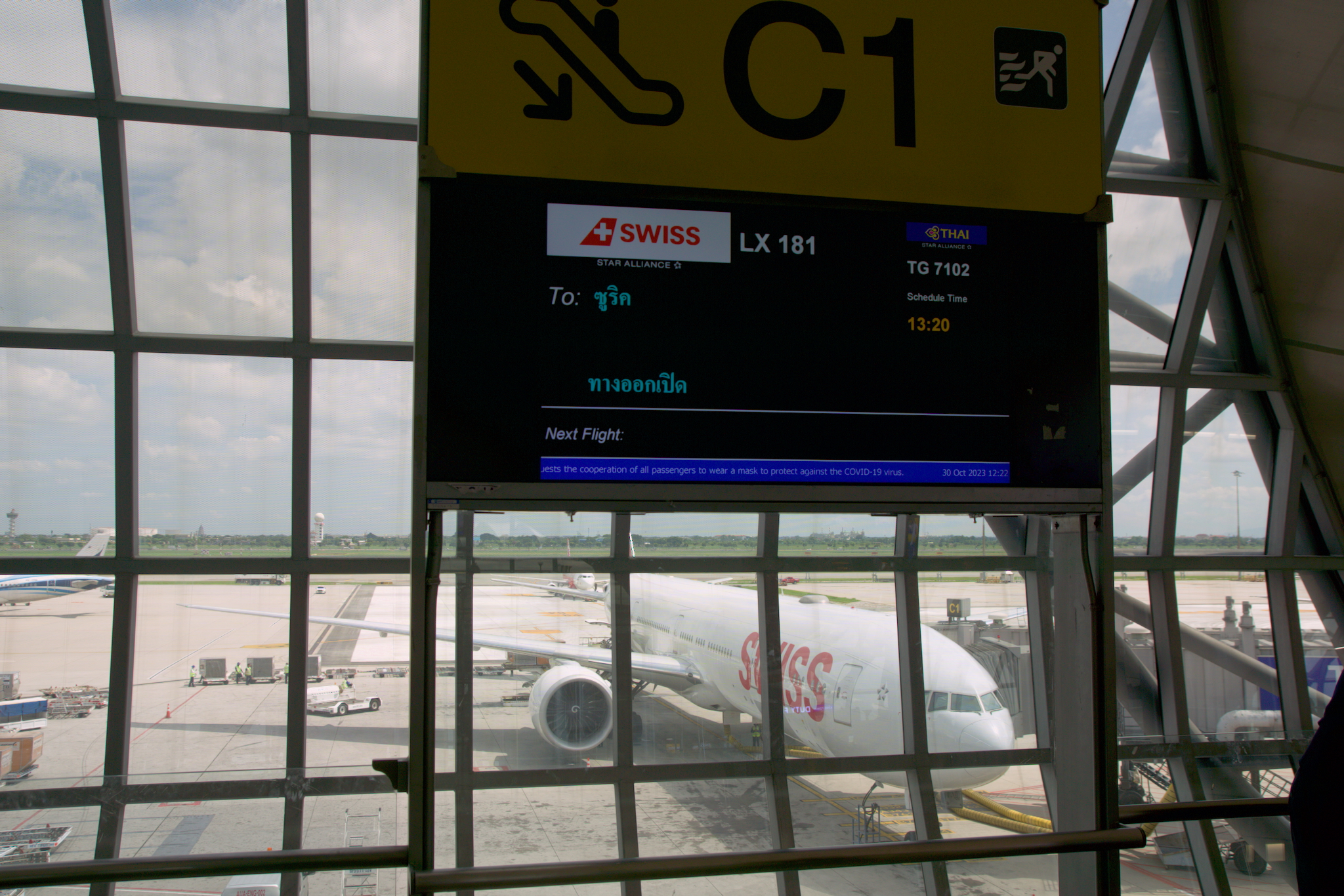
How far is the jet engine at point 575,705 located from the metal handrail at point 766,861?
2.14 meters

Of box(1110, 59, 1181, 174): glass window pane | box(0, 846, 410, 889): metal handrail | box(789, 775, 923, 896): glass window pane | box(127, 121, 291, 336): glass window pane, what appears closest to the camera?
box(0, 846, 410, 889): metal handrail

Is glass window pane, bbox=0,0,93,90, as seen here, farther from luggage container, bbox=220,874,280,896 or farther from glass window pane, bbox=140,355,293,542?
luggage container, bbox=220,874,280,896

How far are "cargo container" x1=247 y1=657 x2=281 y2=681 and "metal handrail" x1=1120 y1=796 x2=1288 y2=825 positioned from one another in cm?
501

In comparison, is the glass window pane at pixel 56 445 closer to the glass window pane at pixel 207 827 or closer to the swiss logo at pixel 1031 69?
the glass window pane at pixel 207 827

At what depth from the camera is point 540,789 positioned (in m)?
3.71

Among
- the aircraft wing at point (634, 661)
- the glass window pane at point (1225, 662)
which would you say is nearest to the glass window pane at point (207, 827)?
the aircraft wing at point (634, 661)

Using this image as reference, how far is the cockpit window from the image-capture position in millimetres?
4832

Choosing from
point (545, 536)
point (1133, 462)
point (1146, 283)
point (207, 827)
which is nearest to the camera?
point (545, 536)

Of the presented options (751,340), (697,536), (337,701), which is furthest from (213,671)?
(751,340)

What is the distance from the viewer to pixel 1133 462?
6.74 metres

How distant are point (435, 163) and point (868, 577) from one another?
427 cm

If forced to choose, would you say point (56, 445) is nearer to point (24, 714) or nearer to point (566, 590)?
point (24, 714)

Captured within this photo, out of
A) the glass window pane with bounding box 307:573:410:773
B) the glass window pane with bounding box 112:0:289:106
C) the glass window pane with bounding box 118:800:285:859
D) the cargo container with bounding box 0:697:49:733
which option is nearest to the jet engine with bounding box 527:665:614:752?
the glass window pane with bounding box 118:800:285:859

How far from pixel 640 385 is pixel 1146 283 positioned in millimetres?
6321
